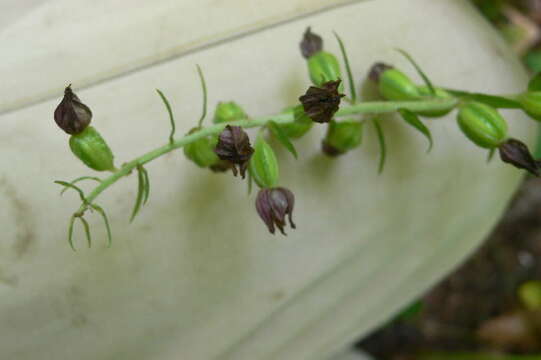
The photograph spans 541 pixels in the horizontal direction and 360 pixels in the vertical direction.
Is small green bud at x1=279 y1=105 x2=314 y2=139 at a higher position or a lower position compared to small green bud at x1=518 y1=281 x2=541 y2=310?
higher

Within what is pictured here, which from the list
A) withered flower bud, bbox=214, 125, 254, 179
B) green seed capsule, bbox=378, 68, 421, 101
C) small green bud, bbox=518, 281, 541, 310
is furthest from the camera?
small green bud, bbox=518, 281, 541, 310

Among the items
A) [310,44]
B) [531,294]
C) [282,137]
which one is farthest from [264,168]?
[531,294]

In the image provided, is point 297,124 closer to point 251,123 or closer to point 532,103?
point 251,123

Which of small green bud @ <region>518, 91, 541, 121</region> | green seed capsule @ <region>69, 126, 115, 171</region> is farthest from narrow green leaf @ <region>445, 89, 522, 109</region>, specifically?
green seed capsule @ <region>69, 126, 115, 171</region>

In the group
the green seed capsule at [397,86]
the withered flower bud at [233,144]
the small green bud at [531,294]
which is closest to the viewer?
the withered flower bud at [233,144]

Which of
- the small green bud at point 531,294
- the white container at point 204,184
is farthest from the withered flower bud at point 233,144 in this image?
the small green bud at point 531,294

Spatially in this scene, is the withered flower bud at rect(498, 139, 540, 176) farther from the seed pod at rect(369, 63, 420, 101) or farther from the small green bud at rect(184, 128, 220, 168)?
the small green bud at rect(184, 128, 220, 168)

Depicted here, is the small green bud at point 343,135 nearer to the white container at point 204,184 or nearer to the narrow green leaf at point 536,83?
the white container at point 204,184
